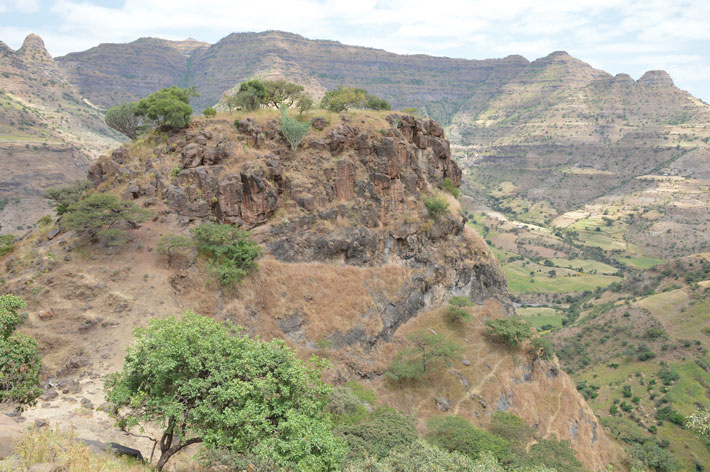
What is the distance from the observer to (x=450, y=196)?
51.1m

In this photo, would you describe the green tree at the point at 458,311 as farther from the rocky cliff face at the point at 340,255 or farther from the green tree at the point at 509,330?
the green tree at the point at 509,330

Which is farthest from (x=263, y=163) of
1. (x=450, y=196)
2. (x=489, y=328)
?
(x=489, y=328)

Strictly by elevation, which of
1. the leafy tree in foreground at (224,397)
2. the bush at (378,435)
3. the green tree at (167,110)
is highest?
the green tree at (167,110)

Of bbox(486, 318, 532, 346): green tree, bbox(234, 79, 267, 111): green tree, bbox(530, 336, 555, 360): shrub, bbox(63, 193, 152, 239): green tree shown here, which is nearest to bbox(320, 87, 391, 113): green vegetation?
bbox(234, 79, 267, 111): green tree

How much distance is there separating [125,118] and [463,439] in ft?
153

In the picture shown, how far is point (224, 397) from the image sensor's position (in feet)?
44.4

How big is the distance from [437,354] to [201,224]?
26713mm

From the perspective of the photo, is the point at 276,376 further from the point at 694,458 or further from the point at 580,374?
the point at 580,374

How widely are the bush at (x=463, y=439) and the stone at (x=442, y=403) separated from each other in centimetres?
399

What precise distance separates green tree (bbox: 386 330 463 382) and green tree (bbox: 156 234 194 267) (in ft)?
74.2

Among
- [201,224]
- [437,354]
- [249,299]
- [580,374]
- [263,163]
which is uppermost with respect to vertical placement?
[263,163]

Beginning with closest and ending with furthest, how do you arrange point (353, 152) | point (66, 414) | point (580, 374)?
point (66, 414) < point (353, 152) < point (580, 374)

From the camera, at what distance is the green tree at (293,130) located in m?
40.2

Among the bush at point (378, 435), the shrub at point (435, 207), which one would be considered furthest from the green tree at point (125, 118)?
the bush at point (378, 435)
